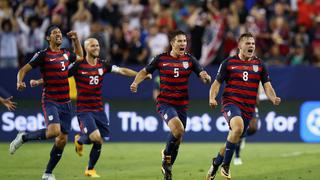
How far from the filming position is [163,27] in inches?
907

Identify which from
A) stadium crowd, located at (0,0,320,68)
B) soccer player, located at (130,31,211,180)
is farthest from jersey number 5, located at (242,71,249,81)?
stadium crowd, located at (0,0,320,68)

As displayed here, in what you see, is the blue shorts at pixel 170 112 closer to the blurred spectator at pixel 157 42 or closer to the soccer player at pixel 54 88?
the soccer player at pixel 54 88

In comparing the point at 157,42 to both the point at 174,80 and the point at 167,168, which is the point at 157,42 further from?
the point at 167,168

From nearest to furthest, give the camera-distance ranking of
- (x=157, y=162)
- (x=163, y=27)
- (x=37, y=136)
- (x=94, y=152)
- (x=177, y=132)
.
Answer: (x=177, y=132), (x=37, y=136), (x=94, y=152), (x=157, y=162), (x=163, y=27)

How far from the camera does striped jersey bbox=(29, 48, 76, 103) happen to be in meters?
14.3

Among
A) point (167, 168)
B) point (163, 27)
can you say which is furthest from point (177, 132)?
point (163, 27)

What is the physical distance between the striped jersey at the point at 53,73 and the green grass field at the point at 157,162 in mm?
1504

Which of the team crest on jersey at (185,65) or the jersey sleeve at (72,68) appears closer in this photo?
the team crest on jersey at (185,65)

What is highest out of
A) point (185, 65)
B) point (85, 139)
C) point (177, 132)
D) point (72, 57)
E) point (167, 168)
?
point (72, 57)

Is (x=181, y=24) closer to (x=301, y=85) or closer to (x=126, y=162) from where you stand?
(x=301, y=85)

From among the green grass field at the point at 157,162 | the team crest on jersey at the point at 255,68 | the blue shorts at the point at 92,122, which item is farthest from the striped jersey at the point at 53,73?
the team crest on jersey at the point at 255,68

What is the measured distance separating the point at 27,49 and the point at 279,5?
7.28 metres

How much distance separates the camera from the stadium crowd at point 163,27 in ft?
73.0

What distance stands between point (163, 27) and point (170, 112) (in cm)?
962
